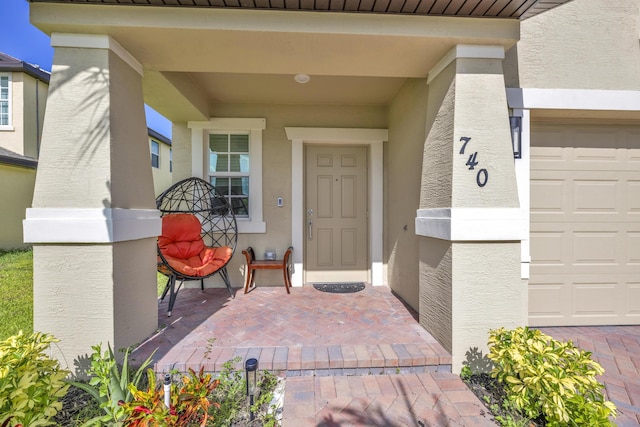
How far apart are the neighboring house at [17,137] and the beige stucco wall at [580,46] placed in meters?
9.97

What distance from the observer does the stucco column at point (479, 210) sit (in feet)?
6.91

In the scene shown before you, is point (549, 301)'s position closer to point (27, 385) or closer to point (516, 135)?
point (516, 135)

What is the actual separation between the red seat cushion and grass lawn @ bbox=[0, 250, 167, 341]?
812mm

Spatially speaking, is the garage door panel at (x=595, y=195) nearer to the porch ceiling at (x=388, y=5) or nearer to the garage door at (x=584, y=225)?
the garage door at (x=584, y=225)

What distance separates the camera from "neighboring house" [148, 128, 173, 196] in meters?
11.6

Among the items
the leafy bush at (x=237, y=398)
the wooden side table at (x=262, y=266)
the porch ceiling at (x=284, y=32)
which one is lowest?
the leafy bush at (x=237, y=398)

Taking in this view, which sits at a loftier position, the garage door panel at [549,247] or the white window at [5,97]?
the white window at [5,97]

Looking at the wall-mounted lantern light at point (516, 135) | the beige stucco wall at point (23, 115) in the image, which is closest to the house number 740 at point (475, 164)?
the wall-mounted lantern light at point (516, 135)

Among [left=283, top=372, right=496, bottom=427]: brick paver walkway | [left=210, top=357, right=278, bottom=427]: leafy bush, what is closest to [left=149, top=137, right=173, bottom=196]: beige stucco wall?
[left=210, top=357, right=278, bottom=427]: leafy bush

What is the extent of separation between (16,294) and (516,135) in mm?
5885

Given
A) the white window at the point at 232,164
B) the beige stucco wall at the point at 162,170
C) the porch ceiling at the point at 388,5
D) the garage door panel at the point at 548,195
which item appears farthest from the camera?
the beige stucco wall at the point at 162,170

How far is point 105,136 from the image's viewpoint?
2021mm

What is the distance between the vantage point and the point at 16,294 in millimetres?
3508

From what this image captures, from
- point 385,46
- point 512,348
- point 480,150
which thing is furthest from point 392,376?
point 385,46
